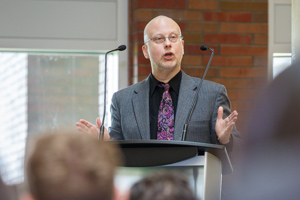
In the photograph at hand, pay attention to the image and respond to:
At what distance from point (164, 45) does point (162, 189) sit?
2.35m

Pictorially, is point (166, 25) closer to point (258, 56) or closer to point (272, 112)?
point (258, 56)

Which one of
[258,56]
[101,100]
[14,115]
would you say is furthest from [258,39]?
[14,115]

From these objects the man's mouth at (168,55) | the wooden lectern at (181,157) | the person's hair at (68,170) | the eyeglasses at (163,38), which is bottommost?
the wooden lectern at (181,157)

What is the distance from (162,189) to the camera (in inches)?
38.4

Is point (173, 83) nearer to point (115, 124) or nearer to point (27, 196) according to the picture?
point (115, 124)

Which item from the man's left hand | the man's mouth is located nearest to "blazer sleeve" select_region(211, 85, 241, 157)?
the man's left hand

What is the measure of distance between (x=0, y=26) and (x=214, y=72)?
6.06ft

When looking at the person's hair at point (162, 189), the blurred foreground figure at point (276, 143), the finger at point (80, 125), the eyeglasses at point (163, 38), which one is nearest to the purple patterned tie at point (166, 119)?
the eyeglasses at point (163, 38)

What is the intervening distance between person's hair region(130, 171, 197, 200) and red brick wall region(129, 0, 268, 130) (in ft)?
11.9

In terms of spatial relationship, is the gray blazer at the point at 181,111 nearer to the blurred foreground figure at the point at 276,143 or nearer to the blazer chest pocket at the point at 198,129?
the blazer chest pocket at the point at 198,129

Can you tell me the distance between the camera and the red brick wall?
4660mm

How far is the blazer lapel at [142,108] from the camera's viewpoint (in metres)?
3.04

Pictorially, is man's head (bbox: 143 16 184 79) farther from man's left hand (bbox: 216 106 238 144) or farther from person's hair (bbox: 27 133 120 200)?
person's hair (bbox: 27 133 120 200)

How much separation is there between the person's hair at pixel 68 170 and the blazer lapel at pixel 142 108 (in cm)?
203
